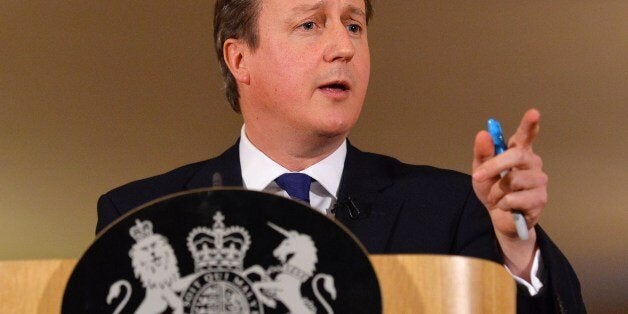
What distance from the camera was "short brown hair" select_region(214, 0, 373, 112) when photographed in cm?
156

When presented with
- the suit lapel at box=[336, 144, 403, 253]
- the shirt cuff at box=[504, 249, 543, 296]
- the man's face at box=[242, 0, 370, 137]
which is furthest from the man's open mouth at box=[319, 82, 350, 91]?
the shirt cuff at box=[504, 249, 543, 296]

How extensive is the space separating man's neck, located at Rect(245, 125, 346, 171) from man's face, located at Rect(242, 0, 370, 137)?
12mm

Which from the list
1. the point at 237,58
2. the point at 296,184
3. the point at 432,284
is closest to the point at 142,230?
the point at 432,284

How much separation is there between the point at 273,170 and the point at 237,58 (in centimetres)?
21

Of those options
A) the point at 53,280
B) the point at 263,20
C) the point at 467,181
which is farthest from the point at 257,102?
the point at 53,280

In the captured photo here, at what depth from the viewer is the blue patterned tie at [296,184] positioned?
4.72 ft

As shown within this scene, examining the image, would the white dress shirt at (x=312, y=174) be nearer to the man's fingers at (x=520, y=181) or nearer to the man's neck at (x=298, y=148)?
the man's neck at (x=298, y=148)

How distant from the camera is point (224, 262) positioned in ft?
2.50

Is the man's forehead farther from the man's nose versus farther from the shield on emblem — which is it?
the shield on emblem

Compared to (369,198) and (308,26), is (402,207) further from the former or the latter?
(308,26)

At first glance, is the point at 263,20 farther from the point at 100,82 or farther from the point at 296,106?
Answer: the point at 100,82

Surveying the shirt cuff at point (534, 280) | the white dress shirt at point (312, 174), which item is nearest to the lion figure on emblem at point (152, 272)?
the shirt cuff at point (534, 280)

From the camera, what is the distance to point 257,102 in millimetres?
1549

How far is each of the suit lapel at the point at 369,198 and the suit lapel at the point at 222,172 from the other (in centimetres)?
15
